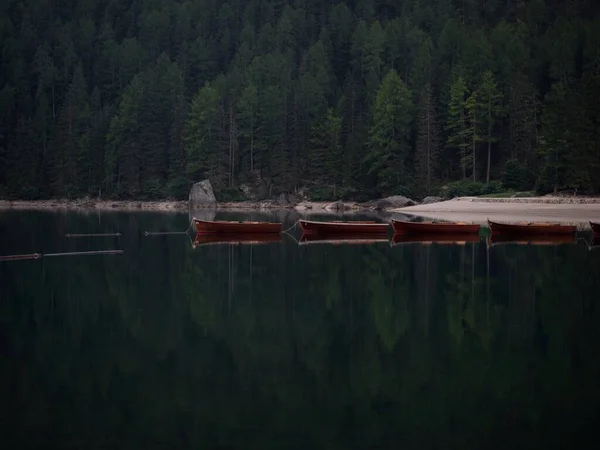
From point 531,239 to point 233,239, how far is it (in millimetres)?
19463

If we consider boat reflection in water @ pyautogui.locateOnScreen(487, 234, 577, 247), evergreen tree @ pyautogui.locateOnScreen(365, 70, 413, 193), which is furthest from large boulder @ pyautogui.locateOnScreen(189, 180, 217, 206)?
boat reflection in water @ pyautogui.locateOnScreen(487, 234, 577, 247)

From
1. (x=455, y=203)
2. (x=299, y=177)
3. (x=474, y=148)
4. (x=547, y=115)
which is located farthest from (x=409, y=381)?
(x=299, y=177)

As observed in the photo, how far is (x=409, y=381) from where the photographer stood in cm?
1667

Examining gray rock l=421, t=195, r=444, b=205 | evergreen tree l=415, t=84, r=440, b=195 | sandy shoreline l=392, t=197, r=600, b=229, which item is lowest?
sandy shoreline l=392, t=197, r=600, b=229

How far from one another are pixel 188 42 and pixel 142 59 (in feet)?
36.3

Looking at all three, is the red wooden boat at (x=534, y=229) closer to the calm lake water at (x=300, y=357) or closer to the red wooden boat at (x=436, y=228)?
the red wooden boat at (x=436, y=228)

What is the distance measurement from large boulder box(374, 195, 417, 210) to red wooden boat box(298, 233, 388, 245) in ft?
129

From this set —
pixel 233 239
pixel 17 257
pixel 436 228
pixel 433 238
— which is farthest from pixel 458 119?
pixel 17 257

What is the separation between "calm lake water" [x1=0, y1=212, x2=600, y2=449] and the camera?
45.5ft

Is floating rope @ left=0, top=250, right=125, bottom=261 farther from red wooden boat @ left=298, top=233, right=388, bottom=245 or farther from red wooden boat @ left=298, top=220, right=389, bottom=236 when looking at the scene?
red wooden boat @ left=298, top=220, right=389, bottom=236

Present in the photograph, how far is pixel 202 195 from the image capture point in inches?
4370

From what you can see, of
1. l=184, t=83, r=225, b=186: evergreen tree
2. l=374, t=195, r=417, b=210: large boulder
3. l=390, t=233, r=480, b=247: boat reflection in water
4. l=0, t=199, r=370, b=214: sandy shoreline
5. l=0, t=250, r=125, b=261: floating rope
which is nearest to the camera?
l=0, t=250, r=125, b=261: floating rope

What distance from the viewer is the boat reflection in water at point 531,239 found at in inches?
1950

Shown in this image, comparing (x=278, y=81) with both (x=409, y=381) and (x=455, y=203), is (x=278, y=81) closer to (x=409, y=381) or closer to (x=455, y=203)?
(x=455, y=203)
